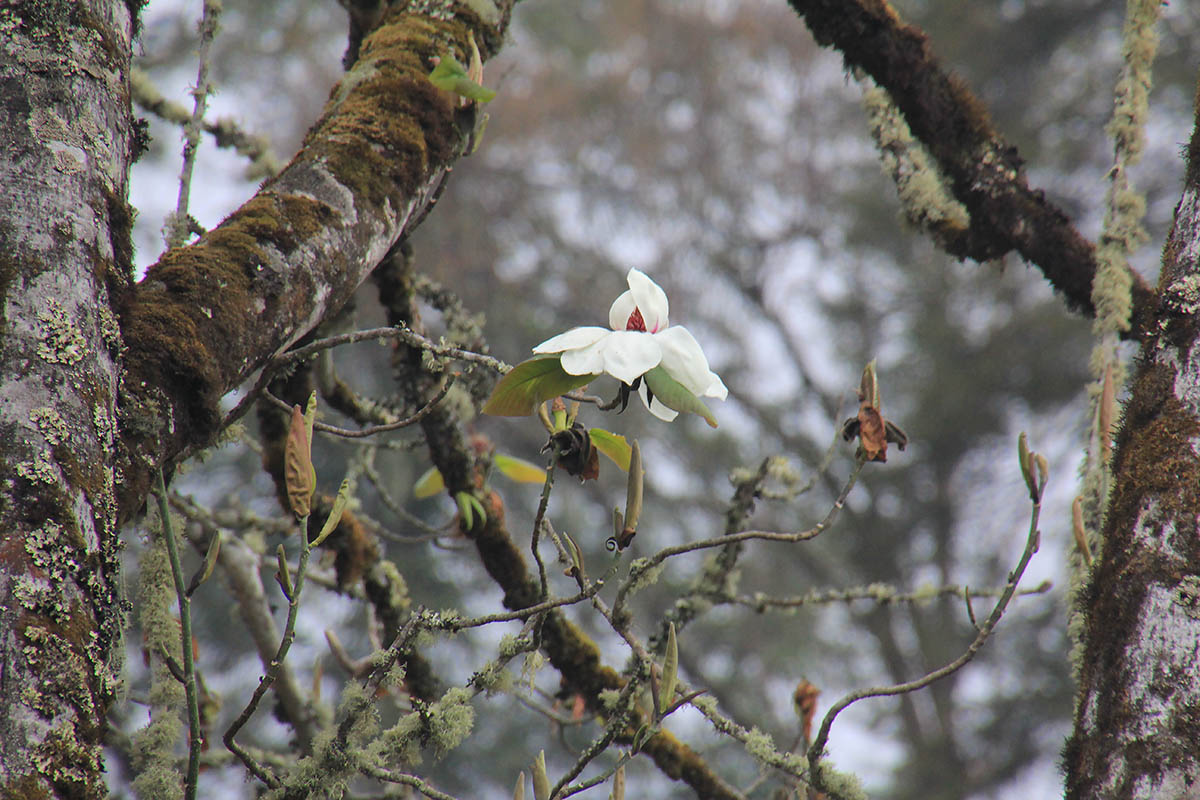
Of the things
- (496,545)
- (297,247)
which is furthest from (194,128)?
(496,545)

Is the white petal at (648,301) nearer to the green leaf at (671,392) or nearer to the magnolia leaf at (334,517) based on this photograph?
the green leaf at (671,392)

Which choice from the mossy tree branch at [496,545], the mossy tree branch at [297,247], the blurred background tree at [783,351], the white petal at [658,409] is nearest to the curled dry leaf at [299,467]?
the mossy tree branch at [297,247]

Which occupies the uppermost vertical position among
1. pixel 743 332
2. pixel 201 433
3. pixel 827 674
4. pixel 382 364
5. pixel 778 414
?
pixel 743 332

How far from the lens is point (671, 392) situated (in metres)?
0.93

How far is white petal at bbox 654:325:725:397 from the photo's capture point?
3.00 ft

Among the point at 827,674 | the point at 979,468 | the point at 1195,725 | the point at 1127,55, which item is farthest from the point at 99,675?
the point at 827,674

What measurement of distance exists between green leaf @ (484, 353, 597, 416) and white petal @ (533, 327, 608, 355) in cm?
5

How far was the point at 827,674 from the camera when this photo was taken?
27.3 feet

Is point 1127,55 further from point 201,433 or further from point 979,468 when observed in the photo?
point 979,468

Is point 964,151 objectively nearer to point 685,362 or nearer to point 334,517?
point 685,362

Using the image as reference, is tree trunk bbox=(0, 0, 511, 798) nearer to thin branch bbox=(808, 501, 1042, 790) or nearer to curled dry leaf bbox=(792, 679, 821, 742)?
thin branch bbox=(808, 501, 1042, 790)

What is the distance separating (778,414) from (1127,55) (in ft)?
20.9

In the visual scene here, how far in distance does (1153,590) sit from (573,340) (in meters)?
0.60

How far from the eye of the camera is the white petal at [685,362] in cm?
92
